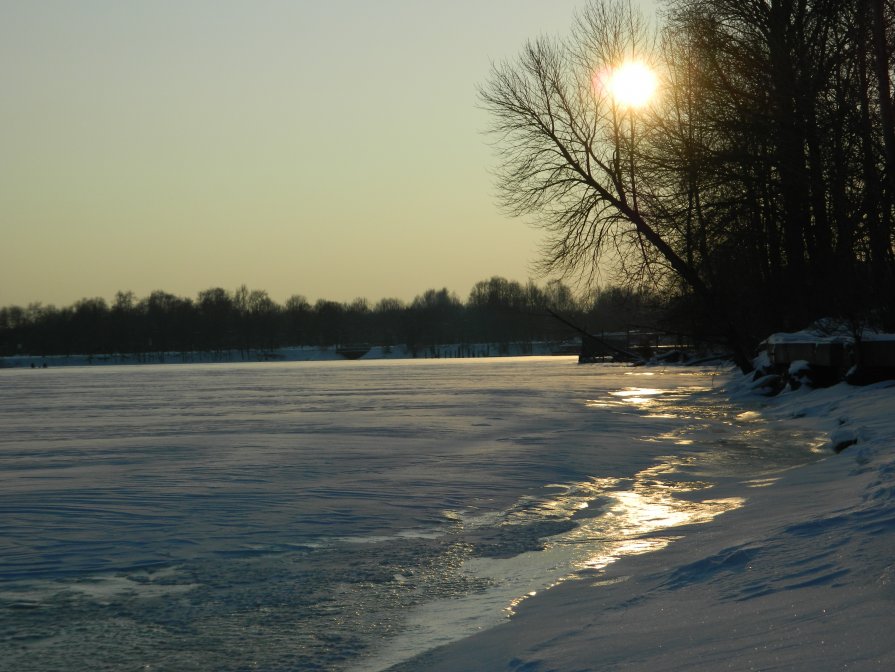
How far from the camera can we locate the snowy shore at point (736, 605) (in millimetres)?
3234

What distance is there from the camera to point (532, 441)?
1349 cm

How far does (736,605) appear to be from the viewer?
3.96 meters

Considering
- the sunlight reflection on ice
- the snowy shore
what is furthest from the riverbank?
the snowy shore

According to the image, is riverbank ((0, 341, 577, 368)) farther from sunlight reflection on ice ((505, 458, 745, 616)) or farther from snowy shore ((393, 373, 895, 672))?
snowy shore ((393, 373, 895, 672))

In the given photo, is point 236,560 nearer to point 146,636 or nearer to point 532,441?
point 146,636

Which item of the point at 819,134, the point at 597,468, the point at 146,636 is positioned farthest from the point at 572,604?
the point at 819,134

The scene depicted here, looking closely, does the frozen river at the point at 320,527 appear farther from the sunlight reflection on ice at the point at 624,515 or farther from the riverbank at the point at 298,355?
the riverbank at the point at 298,355

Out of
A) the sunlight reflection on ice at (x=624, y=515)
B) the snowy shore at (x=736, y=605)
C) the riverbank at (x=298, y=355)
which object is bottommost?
the sunlight reflection on ice at (x=624, y=515)

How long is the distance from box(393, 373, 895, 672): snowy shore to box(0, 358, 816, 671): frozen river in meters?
0.31

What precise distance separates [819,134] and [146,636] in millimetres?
15039

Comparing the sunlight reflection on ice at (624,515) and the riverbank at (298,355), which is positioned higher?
the riverbank at (298,355)

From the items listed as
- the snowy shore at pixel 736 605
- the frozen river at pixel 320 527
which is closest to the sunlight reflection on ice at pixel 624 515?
the frozen river at pixel 320 527

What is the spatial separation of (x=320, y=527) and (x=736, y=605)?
3920 millimetres

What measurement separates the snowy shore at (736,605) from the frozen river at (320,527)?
12.2 inches
